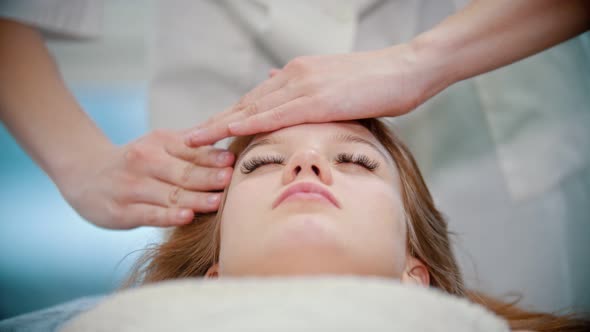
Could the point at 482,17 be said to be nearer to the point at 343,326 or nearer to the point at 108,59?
the point at 343,326

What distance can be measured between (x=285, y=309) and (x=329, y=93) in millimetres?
465

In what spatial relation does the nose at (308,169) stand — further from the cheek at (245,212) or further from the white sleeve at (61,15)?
the white sleeve at (61,15)

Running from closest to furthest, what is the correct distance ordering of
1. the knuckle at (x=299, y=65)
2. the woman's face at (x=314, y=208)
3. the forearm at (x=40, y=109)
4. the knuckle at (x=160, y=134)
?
the woman's face at (x=314, y=208) → the knuckle at (x=299, y=65) → the knuckle at (x=160, y=134) → the forearm at (x=40, y=109)

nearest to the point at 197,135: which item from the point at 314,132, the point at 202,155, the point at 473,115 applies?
the point at 202,155

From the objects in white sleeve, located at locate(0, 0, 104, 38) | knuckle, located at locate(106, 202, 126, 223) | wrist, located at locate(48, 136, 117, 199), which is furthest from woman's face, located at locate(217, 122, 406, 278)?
white sleeve, located at locate(0, 0, 104, 38)

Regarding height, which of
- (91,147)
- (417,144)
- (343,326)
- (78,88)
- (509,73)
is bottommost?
(343,326)

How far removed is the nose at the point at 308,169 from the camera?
731mm

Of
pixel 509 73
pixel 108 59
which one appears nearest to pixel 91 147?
pixel 108 59

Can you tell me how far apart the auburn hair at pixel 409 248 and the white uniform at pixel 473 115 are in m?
0.19

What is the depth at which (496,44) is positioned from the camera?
3.15 feet

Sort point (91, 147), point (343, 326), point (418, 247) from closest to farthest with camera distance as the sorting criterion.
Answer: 1. point (343, 326)
2. point (418, 247)
3. point (91, 147)

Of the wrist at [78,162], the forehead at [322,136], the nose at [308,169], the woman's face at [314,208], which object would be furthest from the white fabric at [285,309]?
the wrist at [78,162]

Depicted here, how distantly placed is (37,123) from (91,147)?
161 millimetres

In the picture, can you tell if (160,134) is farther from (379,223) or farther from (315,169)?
(379,223)
